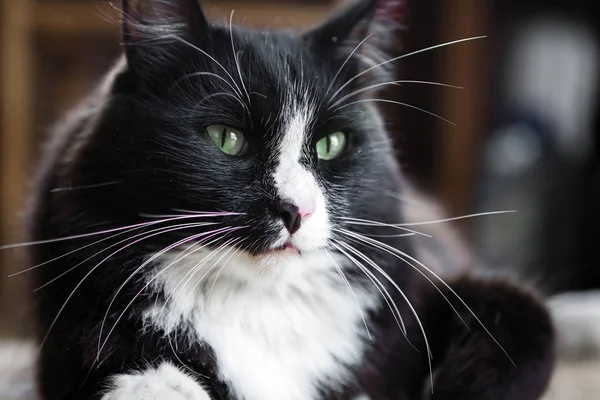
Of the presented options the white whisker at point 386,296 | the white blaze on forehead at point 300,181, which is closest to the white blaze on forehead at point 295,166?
the white blaze on forehead at point 300,181

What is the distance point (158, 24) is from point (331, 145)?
22 centimetres

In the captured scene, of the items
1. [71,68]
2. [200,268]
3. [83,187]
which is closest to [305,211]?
[200,268]

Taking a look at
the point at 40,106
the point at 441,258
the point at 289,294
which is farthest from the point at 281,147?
the point at 40,106

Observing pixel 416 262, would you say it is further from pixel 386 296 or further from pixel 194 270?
pixel 194 270

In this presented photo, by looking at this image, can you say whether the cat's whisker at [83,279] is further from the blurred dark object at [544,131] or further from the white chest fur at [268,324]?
the blurred dark object at [544,131]

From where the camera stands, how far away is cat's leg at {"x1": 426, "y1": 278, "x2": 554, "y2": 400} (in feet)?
2.42

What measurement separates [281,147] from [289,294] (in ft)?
0.54

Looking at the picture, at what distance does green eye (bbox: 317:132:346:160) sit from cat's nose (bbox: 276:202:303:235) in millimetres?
90

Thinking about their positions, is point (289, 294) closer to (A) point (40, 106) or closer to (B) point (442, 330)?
(B) point (442, 330)

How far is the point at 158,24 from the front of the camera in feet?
2.33

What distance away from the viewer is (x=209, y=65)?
0.71m

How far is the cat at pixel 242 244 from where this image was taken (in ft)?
2.21

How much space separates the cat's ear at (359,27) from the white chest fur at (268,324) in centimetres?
23

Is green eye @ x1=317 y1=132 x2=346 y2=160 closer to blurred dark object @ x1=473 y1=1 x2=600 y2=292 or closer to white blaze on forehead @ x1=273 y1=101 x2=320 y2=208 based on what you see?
white blaze on forehead @ x1=273 y1=101 x2=320 y2=208
